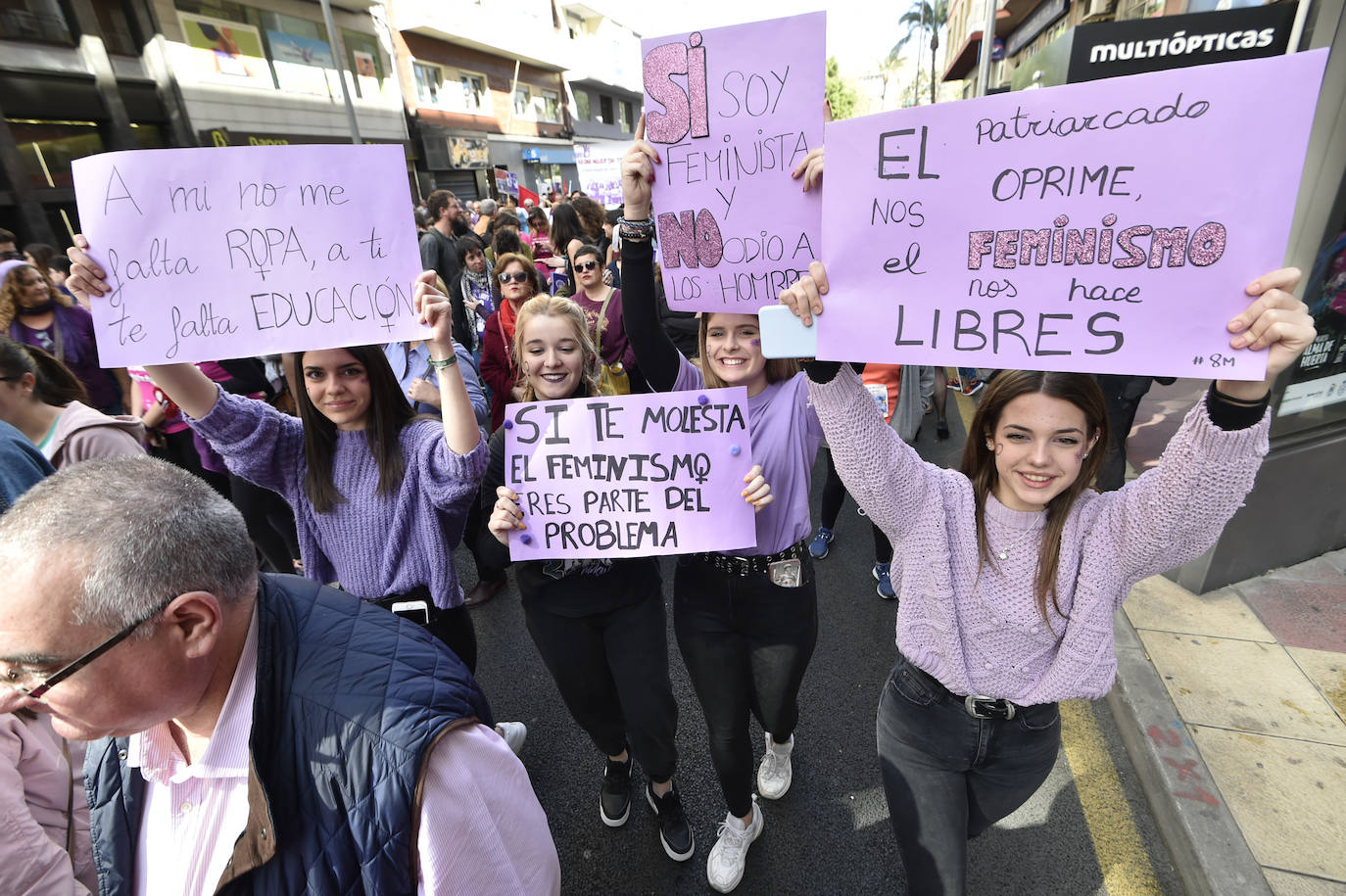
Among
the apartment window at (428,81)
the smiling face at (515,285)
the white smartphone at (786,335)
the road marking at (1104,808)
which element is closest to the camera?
the white smartphone at (786,335)

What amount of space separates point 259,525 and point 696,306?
294cm

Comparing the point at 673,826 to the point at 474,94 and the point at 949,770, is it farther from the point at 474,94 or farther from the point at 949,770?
the point at 474,94

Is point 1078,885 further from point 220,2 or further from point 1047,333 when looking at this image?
point 220,2

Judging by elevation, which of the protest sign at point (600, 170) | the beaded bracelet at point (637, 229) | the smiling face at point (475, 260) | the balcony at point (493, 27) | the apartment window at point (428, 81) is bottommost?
the smiling face at point (475, 260)

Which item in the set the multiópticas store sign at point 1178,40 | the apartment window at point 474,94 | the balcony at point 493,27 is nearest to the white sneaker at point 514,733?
the multiópticas store sign at point 1178,40

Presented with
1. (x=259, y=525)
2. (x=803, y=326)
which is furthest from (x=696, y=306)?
(x=259, y=525)

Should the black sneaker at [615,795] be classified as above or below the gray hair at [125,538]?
below

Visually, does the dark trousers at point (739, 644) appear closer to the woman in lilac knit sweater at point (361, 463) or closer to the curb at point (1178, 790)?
the woman in lilac knit sweater at point (361, 463)

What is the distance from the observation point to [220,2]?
51.5ft

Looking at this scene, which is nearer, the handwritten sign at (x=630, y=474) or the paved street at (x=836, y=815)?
the handwritten sign at (x=630, y=474)

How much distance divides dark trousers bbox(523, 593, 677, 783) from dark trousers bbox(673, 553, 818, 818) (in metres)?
0.12

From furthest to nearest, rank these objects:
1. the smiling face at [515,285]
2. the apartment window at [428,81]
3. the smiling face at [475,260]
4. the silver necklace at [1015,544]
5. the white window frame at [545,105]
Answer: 1. the white window frame at [545,105]
2. the apartment window at [428,81]
3. the smiling face at [475,260]
4. the smiling face at [515,285]
5. the silver necklace at [1015,544]

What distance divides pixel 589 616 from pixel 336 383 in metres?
1.12

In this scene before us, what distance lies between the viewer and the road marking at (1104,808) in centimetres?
221
